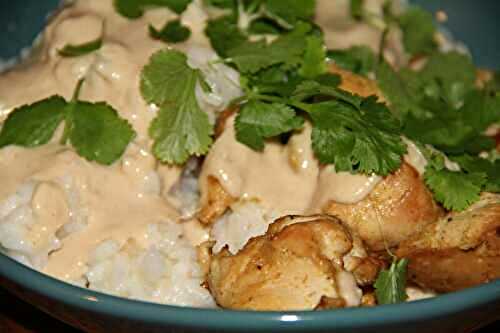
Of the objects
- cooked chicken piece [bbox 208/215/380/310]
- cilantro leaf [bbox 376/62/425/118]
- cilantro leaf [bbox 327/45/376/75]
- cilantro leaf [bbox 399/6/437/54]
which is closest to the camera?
cooked chicken piece [bbox 208/215/380/310]

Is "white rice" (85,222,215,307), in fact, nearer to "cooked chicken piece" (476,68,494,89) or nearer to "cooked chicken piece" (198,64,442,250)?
"cooked chicken piece" (198,64,442,250)

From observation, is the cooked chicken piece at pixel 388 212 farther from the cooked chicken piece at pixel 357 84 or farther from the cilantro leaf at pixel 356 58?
the cilantro leaf at pixel 356 58

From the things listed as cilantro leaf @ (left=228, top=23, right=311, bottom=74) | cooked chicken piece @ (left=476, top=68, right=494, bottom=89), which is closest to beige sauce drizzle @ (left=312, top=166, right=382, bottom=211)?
cilantro leaf @ (left=228, top=23, right=311, bottom=74)

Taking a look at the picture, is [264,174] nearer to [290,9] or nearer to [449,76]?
[290,9]

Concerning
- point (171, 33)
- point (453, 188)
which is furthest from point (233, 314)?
point (171, 33)

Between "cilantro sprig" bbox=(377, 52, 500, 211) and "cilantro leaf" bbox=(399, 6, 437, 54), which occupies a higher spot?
"cilantro sprig" bbox=(377, 52, 500, 211)

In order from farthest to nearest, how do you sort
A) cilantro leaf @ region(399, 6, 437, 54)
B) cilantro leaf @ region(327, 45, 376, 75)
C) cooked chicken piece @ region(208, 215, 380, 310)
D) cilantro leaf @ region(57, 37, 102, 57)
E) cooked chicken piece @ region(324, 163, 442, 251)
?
cilantro leaf @ region(399, 6, 437, 54) → cilantro leaf @ region(327, 45, 376, 75) → cilantro leaf @ region(57, 37, 102, 57) → cooked chicken piece @ region(324, 163, 442, 251) → cooked chicken piece @ region(208, 215, 380, 310)

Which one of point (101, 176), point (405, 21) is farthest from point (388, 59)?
point (101, 176)
